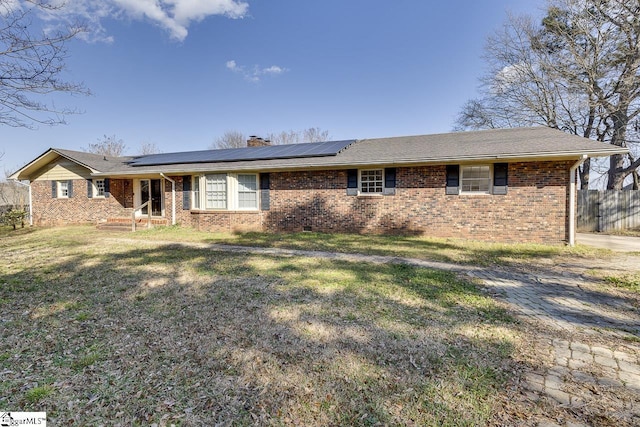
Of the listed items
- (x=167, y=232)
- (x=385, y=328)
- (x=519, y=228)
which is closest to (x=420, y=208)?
(x=519, y=228)

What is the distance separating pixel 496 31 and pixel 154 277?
864 inches

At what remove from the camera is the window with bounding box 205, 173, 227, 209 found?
12469mm

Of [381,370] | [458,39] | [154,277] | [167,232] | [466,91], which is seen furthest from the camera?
[466,91]

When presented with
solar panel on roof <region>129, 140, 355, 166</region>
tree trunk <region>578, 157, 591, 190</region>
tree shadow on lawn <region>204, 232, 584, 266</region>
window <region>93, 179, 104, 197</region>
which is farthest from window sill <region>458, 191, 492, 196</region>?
window <region>93, 179, 104, 197</region>

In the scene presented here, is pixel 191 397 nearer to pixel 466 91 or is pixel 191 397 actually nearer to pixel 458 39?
pixel 458 39

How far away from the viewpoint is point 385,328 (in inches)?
138

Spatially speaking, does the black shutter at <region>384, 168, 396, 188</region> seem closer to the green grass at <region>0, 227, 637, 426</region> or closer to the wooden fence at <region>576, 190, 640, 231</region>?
the green grass at <region>0, 227, 637, 426</region>

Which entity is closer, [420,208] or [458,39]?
[420,208]

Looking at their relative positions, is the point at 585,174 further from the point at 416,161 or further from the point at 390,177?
the point at 390,177

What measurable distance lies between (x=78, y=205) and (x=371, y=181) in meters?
15.7

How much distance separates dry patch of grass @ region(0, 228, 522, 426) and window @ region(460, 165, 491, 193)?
5.53 metres

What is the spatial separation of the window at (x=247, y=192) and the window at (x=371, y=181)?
14.5ft

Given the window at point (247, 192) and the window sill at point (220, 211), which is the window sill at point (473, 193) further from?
the window at point (247, 192)

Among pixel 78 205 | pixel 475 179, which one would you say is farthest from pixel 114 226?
pixel 475 179
